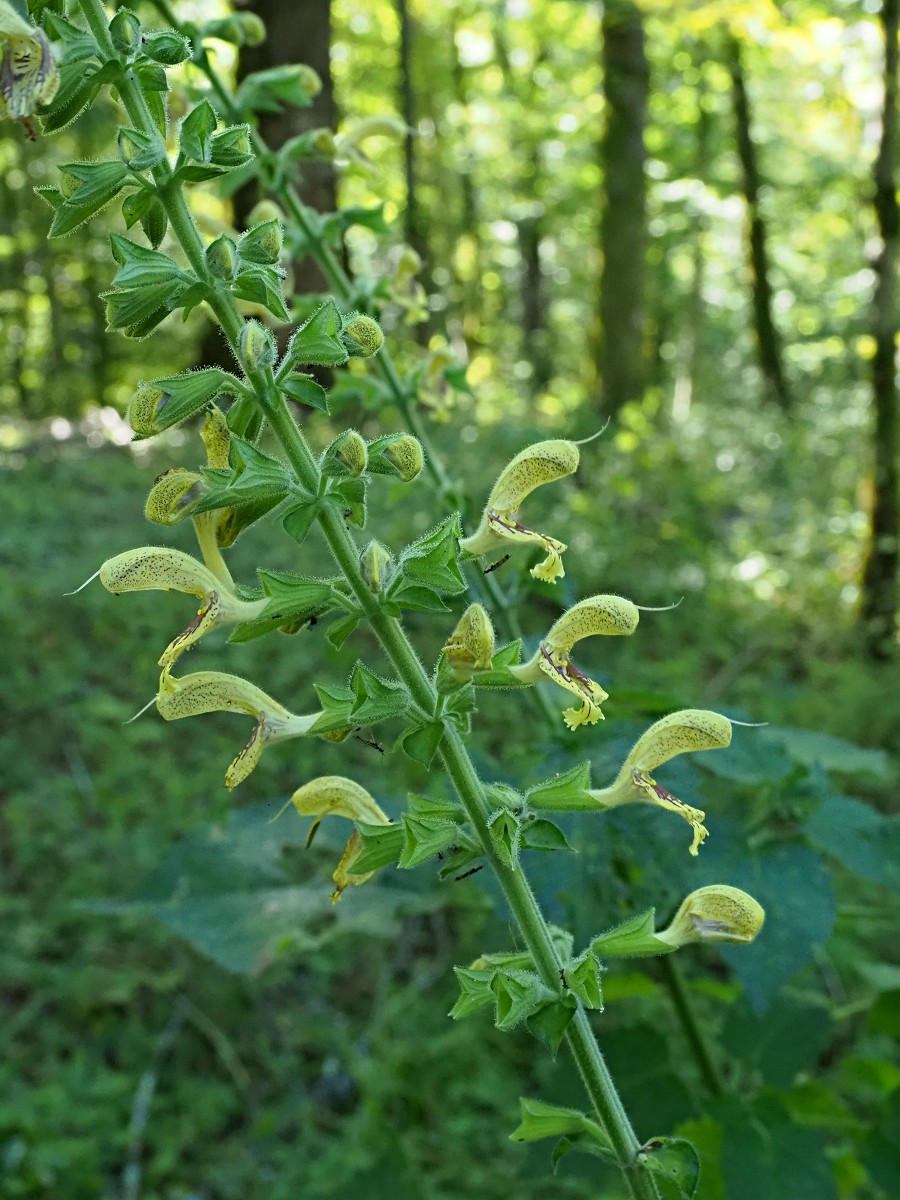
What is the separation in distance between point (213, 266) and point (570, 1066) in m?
1.40

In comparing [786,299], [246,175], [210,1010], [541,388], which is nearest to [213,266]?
[246,175]

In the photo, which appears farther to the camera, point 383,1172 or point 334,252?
point 334,252

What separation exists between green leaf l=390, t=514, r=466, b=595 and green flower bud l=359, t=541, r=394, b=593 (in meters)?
0.02

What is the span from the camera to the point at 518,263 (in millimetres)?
22734

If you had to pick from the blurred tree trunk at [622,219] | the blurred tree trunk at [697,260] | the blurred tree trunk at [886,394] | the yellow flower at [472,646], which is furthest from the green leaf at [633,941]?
the blurred tree trunk at [697,260]

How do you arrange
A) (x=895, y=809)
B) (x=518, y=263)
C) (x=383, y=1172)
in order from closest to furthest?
(x=383, y=1172), (x=895, y=809), (x=518, y=263)

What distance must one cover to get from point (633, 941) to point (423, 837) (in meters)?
0.30

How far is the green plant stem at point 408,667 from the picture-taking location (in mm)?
1027

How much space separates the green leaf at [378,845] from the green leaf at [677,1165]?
42cm

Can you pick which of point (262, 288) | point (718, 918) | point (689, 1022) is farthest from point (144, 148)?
point (689, 1022)

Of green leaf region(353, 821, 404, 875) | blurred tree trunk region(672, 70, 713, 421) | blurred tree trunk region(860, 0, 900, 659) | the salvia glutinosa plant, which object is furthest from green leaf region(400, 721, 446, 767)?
blurred tree trunk region(672, 70, 713, 421)

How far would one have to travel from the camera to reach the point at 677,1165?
107 cm

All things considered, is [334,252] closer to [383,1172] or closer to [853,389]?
[383,1172]

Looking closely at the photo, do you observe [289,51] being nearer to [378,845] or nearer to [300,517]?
[300,517]
